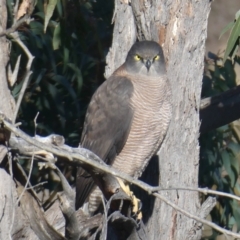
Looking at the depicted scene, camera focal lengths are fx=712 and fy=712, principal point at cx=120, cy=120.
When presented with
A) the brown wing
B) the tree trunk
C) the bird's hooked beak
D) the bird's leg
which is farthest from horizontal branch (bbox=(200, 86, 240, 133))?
the bird's leg

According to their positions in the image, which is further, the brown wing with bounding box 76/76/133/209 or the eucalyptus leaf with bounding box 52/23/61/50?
the eucalyptus leaf with bounding box 52/23/61/50

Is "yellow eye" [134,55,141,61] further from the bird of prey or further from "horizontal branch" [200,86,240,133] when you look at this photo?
"horizontal branch" [200,86,240,133]

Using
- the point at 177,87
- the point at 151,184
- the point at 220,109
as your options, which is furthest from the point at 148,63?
the point at 151,184

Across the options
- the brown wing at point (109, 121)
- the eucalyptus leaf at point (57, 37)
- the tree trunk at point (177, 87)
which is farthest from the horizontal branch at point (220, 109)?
the eucalyptus leaf at point (57, 37)

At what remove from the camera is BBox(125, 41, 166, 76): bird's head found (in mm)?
3564

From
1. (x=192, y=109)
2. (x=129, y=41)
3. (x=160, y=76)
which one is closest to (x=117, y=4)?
(x=129, y=41)

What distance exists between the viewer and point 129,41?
12.5 feet

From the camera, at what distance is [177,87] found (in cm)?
370

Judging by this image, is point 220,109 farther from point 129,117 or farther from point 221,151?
point 221,151

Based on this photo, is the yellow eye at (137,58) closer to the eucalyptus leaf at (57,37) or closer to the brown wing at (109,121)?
the brown wing at (109,121)

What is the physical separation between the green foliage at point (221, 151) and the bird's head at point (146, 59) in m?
0.85

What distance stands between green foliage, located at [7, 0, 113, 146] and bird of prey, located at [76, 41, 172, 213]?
433mm

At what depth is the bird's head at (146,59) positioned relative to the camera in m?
3.56

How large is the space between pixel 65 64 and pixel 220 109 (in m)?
0.94
